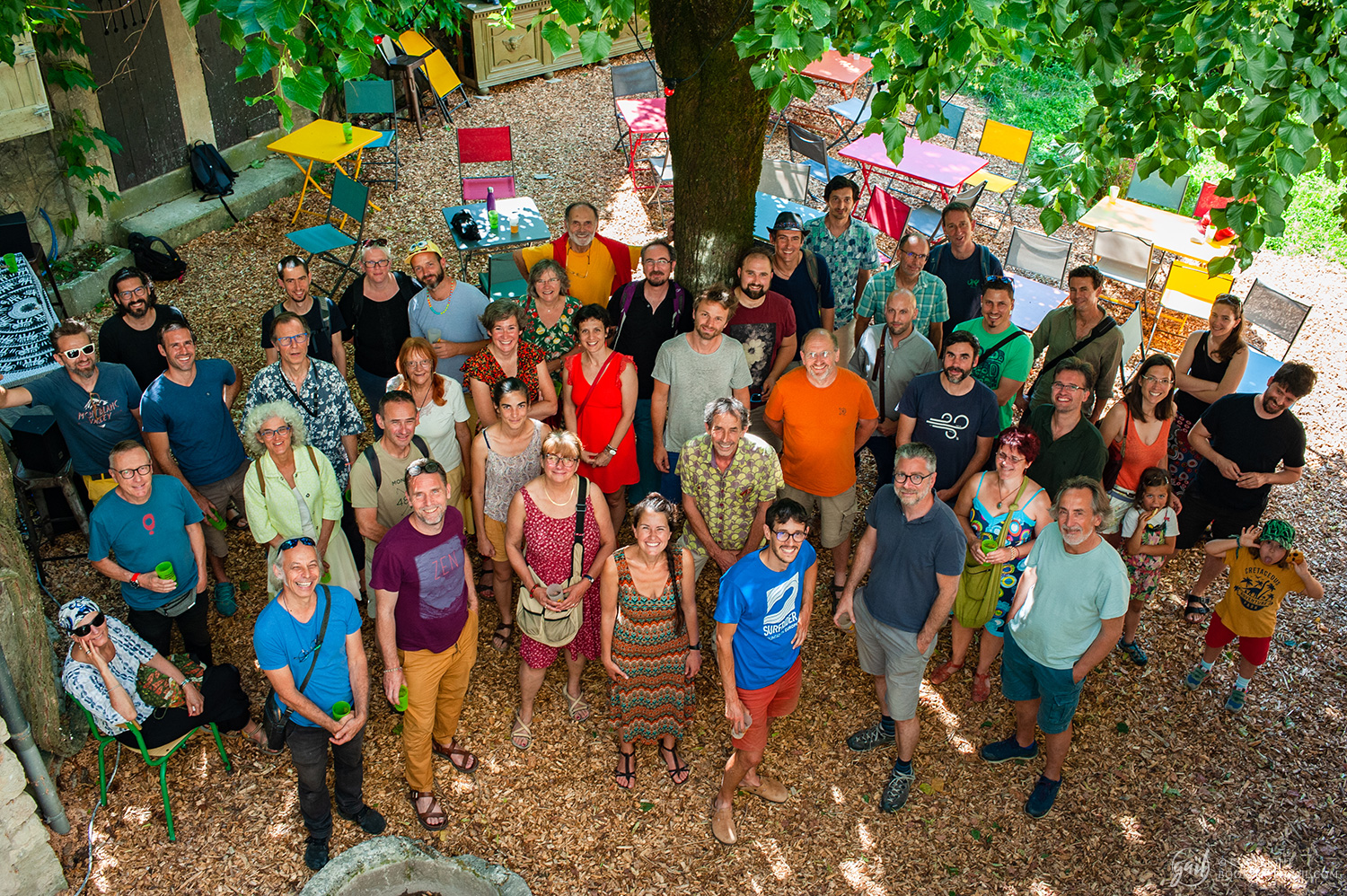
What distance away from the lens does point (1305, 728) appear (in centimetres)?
546

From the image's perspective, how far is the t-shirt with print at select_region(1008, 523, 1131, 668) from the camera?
14.2ft

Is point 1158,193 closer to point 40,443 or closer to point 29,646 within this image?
point 40,443

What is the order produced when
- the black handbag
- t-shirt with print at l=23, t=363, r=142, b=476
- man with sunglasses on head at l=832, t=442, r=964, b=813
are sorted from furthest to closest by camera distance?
t-shirt with print at l=23, t=363, r=142, b=476 → man with sunglasses on head at l=832, t=442, r=964, b=813 → the black handbag

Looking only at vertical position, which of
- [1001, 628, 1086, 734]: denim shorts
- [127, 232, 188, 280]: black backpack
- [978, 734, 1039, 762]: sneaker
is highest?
[127, 232, 188, 280]: black backpack

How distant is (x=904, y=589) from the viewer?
459 centimetres

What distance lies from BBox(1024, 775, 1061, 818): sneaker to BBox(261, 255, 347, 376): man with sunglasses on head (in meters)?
4.64

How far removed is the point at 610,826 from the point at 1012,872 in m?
2.02

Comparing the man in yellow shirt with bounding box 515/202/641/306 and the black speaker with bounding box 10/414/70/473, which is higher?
the man in yellow shirt with bounding box 515/202/641/306

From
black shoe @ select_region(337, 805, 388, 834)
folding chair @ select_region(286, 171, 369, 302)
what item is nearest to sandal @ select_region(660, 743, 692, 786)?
black shoe @ select_region(337, 805, 388, 834)

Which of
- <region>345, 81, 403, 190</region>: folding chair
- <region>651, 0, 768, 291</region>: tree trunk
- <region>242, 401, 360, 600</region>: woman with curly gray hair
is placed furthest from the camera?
<region>345, 81, 403, 190</region>: folding chair

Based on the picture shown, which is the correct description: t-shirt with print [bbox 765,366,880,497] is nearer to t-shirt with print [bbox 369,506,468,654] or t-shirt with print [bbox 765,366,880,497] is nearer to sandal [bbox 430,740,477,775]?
t-shirt with print [bbox 369,506,468,654]

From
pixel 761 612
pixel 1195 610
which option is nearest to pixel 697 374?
pixel 761 612

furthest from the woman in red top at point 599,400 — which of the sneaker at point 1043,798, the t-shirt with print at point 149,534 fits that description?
the sneaker at point 1043,798

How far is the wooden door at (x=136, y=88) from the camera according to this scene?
366 inches
